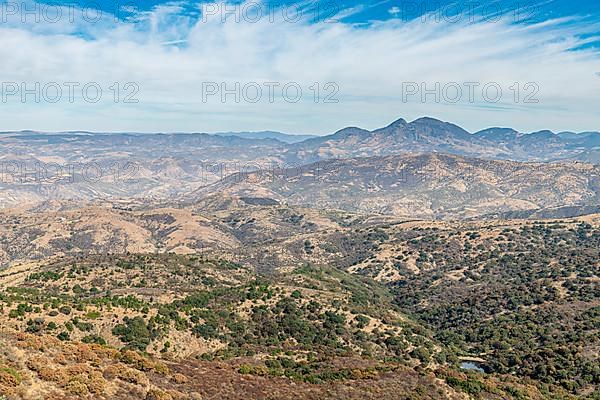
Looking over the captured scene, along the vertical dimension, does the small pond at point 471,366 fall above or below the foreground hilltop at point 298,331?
below

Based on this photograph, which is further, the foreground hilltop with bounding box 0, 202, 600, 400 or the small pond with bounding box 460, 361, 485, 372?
the small pond with bounding box 460, 361, 485, 372

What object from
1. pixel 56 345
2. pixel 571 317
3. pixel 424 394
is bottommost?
pixel 571 317

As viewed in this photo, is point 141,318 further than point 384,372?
Yes

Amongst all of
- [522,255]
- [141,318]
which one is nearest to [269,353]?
[141,318]

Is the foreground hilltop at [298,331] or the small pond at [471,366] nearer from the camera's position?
the foreground hilltop at [298,331]

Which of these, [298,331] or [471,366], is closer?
[471,366]

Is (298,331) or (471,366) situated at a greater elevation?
(298,331)

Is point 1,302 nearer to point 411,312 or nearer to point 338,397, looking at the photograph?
point 338,397

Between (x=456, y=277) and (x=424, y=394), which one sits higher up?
(x=424, y=394)

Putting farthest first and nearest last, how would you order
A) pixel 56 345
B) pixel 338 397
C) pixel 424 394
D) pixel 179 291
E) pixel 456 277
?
pixel 456 277 < pixel 179 291 < pixel 424 394 < pixel 338 397 < pixel 56 345

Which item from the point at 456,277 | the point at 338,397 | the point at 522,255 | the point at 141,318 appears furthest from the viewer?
the point at 522,255

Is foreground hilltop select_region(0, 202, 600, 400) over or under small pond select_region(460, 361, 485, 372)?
over
